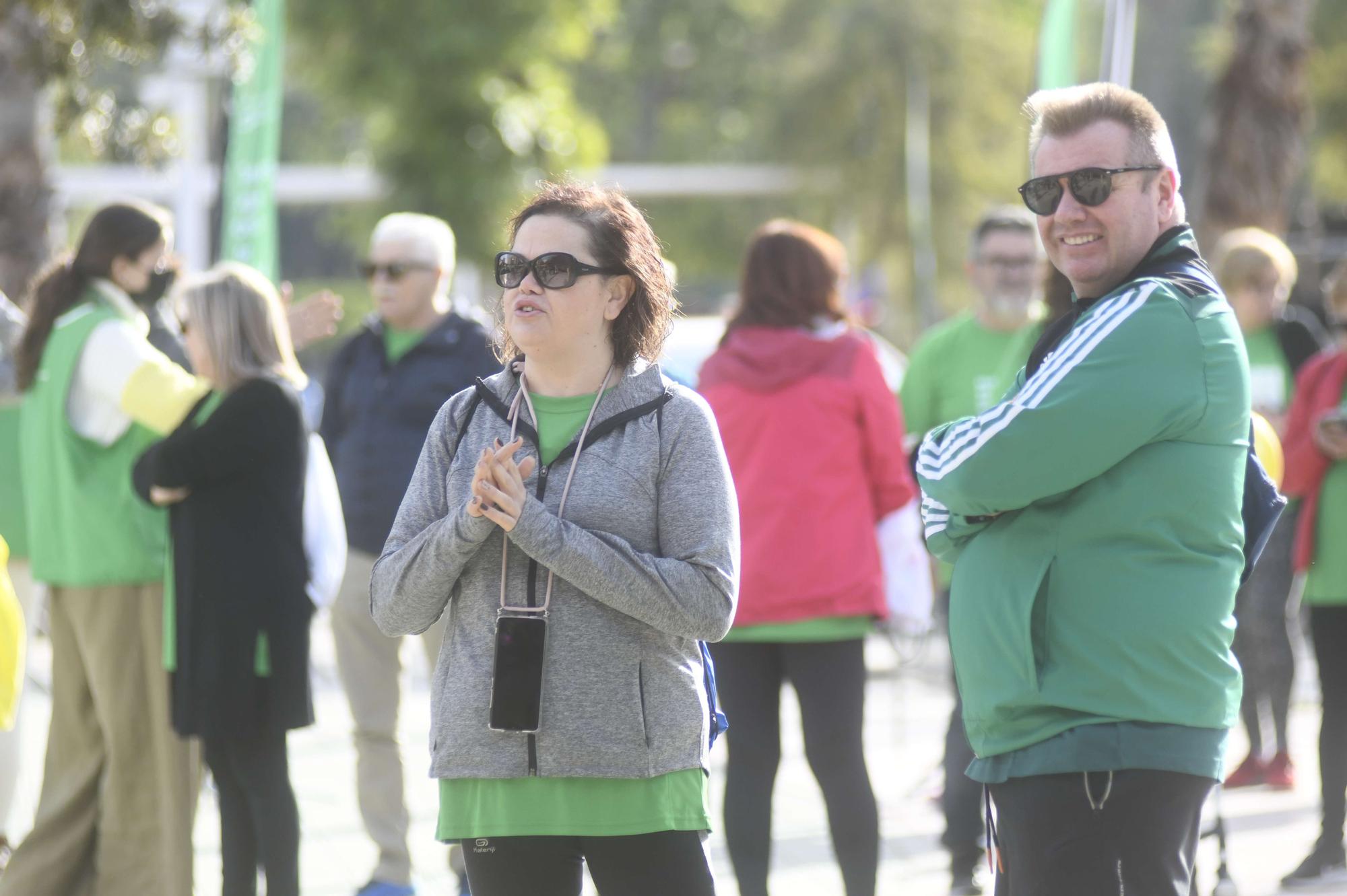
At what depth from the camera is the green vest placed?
518cm

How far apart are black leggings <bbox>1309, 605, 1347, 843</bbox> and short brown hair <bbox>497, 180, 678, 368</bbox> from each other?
11.1ft

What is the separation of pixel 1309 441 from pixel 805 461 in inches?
81.5

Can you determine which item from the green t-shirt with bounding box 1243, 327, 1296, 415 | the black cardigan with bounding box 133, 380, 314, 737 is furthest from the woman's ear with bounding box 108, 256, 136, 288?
the green t-shirt with bounding box 1243, 327, 1296, 415

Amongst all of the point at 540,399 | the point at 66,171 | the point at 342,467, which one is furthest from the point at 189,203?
the point at 540,399

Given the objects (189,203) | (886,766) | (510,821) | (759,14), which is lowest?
(886,766)

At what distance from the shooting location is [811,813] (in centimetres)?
715

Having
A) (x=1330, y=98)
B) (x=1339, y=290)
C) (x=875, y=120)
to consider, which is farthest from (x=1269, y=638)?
(x=875, y=120)

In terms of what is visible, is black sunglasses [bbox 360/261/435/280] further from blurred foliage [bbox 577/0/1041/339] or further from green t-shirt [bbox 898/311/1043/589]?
blurred foliage [bbox 577/0/1041/339]

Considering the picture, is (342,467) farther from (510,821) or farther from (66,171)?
(66,171)

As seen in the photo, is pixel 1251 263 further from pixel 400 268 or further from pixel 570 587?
pixel 570 587

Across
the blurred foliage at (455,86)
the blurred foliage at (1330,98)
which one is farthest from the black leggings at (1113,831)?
the blurred foliage at (1330,98)

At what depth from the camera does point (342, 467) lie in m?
6.19

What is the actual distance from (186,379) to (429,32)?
14.4 metres

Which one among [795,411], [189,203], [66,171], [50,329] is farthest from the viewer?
[66,171]
